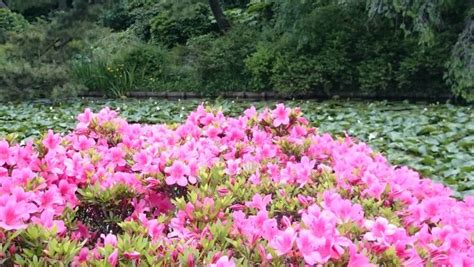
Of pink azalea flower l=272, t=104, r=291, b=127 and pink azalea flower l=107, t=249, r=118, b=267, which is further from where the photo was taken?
pink azalea flower l=272, t=104, r=291, b=127

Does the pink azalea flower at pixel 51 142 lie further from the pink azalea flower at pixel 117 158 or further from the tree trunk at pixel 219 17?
the tree trunk at pixel 219 17

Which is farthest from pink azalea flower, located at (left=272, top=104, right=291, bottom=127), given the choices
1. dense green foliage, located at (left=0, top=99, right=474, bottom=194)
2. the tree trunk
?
the tree trunk

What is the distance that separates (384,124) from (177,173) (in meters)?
3.76

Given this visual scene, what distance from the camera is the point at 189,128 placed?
2.14 meters

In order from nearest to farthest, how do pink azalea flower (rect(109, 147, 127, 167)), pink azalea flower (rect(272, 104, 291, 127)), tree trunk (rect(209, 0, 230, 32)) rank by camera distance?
pink azalea flower (rect(109, 147, 127, 167)) < pink azalea flower (rect(272, 104, 291, 127)) < tree trunk (rect(209, 0, 230, 32))

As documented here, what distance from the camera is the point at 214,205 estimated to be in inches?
49.0

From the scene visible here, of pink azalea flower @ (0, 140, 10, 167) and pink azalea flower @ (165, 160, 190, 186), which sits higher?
pink azalea flower @ (0, 140, 10, 167)

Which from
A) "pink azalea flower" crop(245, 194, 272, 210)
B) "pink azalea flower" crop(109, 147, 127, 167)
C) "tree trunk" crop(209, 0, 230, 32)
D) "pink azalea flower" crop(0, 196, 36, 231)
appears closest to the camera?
"pink azalea flower" crop(0, 196, 36, 231)

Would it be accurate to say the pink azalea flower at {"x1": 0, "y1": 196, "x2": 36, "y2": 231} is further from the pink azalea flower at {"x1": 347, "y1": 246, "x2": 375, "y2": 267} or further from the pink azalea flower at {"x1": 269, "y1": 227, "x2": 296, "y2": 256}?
the pink azalea flower at {"x1": 347, "y1": 246, "x2": 375, "y2": 267}

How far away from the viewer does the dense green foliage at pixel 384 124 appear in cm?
338

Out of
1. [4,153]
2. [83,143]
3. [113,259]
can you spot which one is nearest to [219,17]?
[83,143]

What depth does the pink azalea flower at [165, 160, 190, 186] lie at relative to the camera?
1.45 meters

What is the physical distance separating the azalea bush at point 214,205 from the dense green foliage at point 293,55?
188 inches

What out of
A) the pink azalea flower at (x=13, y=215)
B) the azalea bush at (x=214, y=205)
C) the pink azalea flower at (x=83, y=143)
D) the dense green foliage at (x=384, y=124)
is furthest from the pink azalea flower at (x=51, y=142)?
the pink azalea flower at (x=13, y=215)
